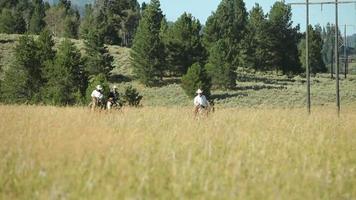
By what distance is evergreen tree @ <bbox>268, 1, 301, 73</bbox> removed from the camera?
3558 inches

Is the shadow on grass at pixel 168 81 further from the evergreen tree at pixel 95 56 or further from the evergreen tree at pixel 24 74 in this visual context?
the evergreen tree at pixel 24 74

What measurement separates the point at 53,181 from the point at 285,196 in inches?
101

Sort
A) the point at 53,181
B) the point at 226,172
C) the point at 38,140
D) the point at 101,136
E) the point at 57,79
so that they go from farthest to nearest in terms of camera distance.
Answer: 1. the point at 57,79
2. the point at 101,136
3. the point at 38,140
4. the point at 226,172
5. the point at 53,181

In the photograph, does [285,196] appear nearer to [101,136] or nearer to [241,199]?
[241,199]

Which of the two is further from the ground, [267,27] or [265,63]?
[267,27]

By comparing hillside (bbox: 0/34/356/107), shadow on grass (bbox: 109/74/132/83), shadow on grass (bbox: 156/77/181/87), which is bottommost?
hillside (bbox: 0/34/356/107)

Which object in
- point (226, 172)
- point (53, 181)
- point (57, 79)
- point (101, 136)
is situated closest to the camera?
point (53, 181)

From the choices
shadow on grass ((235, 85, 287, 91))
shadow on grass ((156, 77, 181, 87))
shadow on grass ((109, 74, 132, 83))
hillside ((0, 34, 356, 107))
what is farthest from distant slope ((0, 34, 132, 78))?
shadow on grass ((235, 85, 287, 91))

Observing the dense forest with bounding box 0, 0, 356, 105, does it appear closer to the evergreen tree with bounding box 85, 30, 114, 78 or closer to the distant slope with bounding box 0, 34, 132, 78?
the evergreen tree with bounding box 85, 30, 114, 78

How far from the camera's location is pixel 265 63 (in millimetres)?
88812

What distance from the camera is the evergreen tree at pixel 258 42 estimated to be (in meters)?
87.9

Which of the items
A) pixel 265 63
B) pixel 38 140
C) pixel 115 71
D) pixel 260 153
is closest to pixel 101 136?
pixel 38 140

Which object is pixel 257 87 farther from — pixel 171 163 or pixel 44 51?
pixel 171 163

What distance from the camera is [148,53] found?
6450 centimetres
